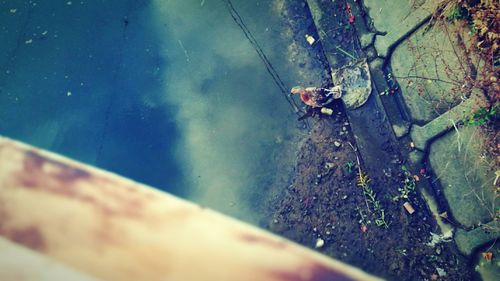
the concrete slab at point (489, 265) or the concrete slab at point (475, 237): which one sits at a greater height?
the concrete slab at point (475, 237)

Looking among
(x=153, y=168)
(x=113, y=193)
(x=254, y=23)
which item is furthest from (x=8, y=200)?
(x=254, y=23)

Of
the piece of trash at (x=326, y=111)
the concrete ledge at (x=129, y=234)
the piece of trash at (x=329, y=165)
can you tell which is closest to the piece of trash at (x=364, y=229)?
the piece of trash at (x=329, y=165)

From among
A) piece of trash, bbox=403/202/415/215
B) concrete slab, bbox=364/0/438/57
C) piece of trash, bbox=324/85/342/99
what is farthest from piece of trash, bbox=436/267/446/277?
concrete slab, bbox=364/0/438/57

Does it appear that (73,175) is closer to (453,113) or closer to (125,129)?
(125,129)

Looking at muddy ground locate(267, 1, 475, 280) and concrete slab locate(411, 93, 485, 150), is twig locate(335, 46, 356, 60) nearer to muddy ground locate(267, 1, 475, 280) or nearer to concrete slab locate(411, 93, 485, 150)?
muddy ground locate(267, 1, 475, 280)

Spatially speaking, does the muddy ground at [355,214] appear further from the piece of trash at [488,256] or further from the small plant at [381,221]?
the piece of trash at [488,256]

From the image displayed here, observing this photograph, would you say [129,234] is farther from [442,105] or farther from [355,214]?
[442,105]

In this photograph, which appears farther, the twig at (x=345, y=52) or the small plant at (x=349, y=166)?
the twig at (x=345, y=52)
